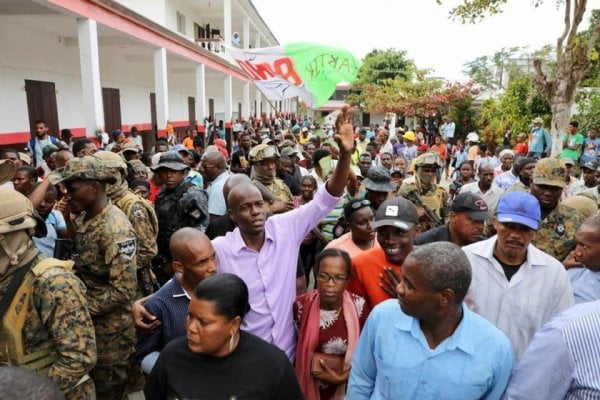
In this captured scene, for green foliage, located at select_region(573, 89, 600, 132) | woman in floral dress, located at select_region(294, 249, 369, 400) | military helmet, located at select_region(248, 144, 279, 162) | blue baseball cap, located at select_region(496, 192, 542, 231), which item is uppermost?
green foliage, located at select_region(573, 89, 600, 132)

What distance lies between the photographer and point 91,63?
8.28 meters

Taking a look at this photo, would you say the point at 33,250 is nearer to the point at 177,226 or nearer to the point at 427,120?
the point at 177,226

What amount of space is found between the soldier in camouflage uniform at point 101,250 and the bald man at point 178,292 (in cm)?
47

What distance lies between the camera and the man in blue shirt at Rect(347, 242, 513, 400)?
1.65 m

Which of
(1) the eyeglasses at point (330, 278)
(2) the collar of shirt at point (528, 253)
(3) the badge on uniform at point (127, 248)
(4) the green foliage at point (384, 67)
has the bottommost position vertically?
(1) the eyeglasses at point (330, 278)

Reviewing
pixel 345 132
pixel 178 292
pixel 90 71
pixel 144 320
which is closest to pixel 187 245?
pixel 178 292

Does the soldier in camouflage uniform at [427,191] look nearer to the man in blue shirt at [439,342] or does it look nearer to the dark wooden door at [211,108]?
the man in blue shirt at [439,342]

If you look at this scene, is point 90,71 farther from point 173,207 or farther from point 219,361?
point 219,361

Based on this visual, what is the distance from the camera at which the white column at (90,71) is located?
8.18 meters

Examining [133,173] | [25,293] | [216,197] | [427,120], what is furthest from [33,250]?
[427,120]

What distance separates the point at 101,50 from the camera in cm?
1252

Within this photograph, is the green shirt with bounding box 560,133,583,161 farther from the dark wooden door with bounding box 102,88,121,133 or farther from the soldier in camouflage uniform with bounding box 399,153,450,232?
the dark wooden door with bounding box 102,88,121,133

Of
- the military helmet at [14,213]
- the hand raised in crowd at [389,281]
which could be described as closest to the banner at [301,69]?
the hand raised in crowd at [389,281]

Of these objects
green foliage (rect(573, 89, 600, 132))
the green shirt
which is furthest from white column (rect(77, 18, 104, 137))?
green foliage (rect(573, 89, 600, 132))
